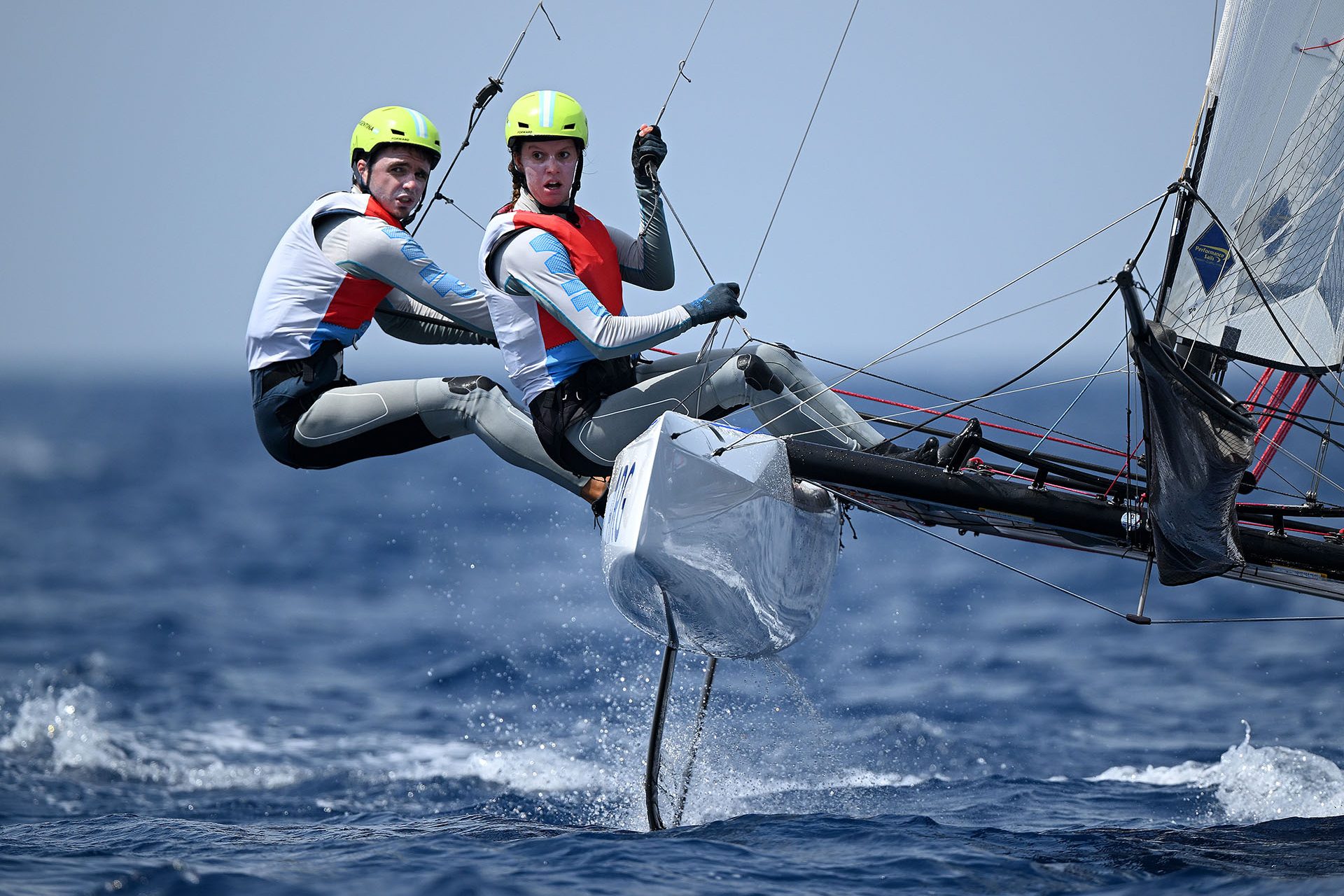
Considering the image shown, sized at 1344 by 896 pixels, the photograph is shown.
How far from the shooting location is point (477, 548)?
1440 cm

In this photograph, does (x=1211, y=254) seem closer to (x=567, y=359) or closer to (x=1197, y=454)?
(x=1197, y=454)

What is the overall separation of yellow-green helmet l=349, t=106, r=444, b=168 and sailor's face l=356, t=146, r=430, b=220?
0.11 ft

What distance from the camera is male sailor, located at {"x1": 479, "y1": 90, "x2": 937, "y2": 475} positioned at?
3.76 metres

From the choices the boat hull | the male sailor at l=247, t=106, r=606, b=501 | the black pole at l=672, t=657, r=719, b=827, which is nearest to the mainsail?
the boat hull

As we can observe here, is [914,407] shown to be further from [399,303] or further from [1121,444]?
[1121,444]

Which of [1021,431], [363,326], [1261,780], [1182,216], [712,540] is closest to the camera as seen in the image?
[1182,216]

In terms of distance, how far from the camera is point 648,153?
4168mm

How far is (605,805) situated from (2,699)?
4296 millimetres

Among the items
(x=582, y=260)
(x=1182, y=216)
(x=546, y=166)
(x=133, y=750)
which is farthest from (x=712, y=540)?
(x=133, y=750)

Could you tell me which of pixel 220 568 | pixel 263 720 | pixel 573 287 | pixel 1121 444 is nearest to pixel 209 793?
pixel 263 720

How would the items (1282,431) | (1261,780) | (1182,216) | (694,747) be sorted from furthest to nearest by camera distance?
(1261,780)
(694,747)
(1282,431)
(1182,216)

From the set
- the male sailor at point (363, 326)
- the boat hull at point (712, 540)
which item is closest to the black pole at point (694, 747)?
the boat hull at point (712, 540)

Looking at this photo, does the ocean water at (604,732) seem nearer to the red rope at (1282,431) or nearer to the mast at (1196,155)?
the red rope at (1282,431)

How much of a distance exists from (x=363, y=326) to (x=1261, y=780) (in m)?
3.80
